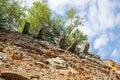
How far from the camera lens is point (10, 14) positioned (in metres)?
32.1

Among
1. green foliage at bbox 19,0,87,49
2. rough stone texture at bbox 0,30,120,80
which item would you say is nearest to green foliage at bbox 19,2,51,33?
green foliage at bbox 19,0,87,49

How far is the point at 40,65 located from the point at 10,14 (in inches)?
659

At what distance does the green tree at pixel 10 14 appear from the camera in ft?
102

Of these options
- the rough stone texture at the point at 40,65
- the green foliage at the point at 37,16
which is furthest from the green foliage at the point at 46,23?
the rough stone texture at the point at 40,65

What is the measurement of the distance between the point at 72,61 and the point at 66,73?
11.8 feet

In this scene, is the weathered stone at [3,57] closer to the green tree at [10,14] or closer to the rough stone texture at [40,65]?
the rough stone texture at [40,65]

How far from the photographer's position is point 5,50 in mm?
16828

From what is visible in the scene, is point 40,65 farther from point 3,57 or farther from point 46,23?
point 46,23

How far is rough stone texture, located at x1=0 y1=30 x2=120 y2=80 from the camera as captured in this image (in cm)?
1388

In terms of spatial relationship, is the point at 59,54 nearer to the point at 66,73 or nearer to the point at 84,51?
the point at 66,73

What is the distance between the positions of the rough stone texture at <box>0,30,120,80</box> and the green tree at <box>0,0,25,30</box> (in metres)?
8.92

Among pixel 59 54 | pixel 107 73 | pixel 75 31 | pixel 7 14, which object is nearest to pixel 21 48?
pixel 59 54

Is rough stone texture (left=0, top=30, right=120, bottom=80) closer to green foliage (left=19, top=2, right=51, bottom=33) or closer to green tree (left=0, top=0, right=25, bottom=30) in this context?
green tree (left=0, top=0, right=25, bottom=30)

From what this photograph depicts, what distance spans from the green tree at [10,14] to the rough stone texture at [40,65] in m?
8.92
